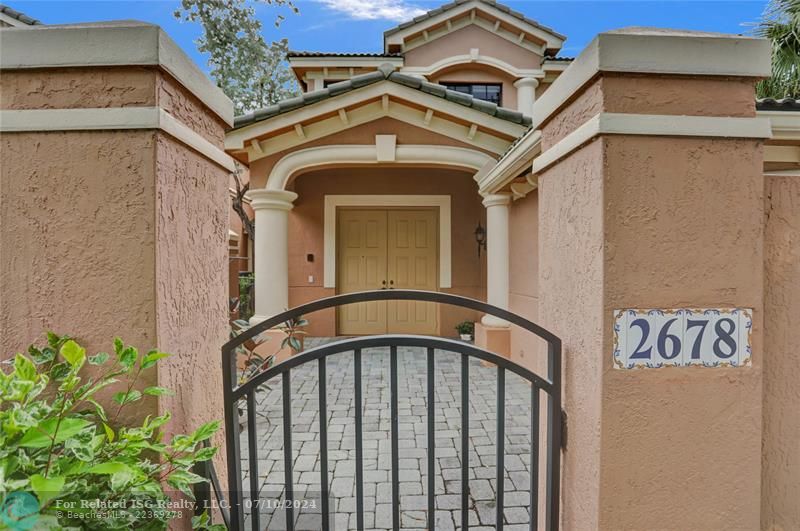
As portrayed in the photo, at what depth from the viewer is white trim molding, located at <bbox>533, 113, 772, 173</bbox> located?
4.35 ft

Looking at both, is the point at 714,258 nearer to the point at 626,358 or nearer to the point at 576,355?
the point at 626,358

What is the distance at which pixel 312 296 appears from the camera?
7.77 m

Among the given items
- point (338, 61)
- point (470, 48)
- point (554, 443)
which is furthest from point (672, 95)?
point (470, 48)

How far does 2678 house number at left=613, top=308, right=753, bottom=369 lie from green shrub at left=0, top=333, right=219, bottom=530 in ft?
4.65

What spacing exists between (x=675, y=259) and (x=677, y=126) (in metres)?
0.46

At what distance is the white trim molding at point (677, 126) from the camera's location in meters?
1.33

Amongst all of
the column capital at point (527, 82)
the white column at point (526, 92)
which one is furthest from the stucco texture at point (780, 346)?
the column capital at point (527, 82)

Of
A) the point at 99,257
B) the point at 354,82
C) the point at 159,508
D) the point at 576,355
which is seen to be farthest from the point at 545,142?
the point at 354,82

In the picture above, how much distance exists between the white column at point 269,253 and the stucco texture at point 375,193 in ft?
5.20

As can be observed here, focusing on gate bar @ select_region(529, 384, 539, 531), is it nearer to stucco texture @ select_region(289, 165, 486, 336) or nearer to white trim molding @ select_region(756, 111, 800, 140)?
white trim molding @ select_region(756, 111, 800, 140)

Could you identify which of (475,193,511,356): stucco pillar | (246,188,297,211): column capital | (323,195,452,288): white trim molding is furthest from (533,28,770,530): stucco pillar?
(323,195,452,288): white trim molding

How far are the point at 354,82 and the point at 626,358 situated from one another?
214 inches

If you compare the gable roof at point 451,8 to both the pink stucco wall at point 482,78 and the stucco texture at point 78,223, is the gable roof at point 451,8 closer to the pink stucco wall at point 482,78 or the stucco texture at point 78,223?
the pink stucco wall at point 482,78

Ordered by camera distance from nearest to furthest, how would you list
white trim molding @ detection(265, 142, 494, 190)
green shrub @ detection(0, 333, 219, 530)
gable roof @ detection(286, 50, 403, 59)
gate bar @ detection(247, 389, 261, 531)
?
green shrub @ detection(0, 333, 219, 530) → gate bar @ detection(247, 389, 261, 531) → white trim molding @ detection(265, 142, 494, 190) → gable roof @ detection(286, 50, 403, 59)
